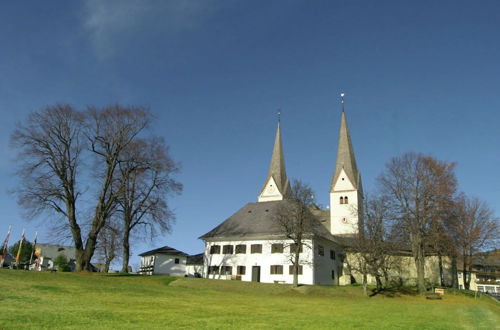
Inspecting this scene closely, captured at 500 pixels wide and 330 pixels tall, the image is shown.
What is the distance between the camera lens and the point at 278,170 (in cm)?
7594

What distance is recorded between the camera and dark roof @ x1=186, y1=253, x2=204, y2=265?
57.1 metres

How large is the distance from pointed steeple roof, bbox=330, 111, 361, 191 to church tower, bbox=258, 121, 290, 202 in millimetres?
10531

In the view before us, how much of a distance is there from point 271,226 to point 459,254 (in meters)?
22.5

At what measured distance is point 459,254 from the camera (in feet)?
159

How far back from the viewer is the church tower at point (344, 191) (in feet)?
208

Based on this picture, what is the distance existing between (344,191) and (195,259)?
83.9 feet

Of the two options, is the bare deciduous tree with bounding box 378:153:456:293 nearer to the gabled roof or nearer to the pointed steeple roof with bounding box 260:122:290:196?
the pointed steeple roof with bounding box 260:122:290:196

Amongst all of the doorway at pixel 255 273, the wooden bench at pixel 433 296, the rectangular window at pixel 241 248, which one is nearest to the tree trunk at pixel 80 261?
the rectangular window at pixel 241 248

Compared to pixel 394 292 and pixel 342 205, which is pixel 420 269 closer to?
pixel 394 292

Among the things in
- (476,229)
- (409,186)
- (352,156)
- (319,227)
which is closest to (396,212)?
(409,186)

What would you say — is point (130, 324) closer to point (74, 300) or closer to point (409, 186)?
point (74, 300)

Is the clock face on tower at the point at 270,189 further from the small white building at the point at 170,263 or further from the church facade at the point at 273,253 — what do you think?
the small white building at the point at 170,263

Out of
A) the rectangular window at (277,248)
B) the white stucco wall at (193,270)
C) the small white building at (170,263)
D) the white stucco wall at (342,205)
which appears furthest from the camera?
the white stucco wall at (342,205)

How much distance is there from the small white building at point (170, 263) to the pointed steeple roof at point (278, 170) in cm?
2210
